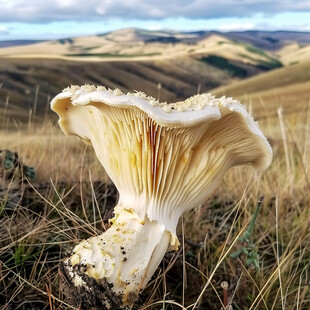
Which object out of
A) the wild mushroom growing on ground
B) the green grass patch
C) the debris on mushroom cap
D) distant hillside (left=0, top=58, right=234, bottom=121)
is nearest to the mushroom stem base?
the wild mushroom growing on ground

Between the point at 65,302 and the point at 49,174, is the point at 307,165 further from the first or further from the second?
the point at 65,302

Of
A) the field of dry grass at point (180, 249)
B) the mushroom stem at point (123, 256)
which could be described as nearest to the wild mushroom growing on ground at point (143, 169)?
the mushroom stem at point (123, 256)

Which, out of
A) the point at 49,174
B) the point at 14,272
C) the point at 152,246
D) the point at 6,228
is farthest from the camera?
the point at 49,174

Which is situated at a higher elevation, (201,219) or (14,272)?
(14,272)

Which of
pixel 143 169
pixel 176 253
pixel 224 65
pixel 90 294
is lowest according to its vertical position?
pixel 224 65

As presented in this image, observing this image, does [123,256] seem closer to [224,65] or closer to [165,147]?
[165,147]

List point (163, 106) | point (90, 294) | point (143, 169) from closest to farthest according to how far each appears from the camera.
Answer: point (163, 106) → point (90, 294) → point (143, 169)

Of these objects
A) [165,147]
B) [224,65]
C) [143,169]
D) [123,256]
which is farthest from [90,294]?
[224,65]

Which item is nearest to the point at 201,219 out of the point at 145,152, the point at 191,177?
the point at 191,177

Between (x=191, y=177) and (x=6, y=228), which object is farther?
(x=6, y=228)
